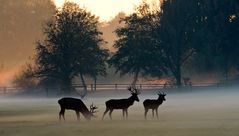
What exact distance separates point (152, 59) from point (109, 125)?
6268 cm

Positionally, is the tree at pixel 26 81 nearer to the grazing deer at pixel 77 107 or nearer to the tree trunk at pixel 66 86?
the tree trunk at pixel 66 86

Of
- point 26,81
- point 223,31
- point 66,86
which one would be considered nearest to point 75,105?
point 66,86

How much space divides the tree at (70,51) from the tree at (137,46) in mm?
4284

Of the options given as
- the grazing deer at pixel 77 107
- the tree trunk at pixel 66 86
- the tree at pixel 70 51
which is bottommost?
the grazing deer at pixel 77 107

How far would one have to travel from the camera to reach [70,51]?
9600cm

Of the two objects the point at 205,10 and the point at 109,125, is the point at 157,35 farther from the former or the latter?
the point at 109,125

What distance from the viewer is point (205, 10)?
10106 centimetres

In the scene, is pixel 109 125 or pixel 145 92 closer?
pixel 109 125

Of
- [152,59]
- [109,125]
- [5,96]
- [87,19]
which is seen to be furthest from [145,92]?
[109,125]

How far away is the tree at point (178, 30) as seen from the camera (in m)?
99.2

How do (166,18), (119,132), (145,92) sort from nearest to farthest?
(119,132) → (145,92) → (166,18)

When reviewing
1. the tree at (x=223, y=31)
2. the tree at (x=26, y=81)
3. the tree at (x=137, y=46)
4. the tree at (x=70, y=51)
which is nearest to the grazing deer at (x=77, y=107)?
the tree at (x=70, y=51)

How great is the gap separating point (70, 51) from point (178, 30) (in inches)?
627

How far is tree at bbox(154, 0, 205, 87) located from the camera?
3907 inches
